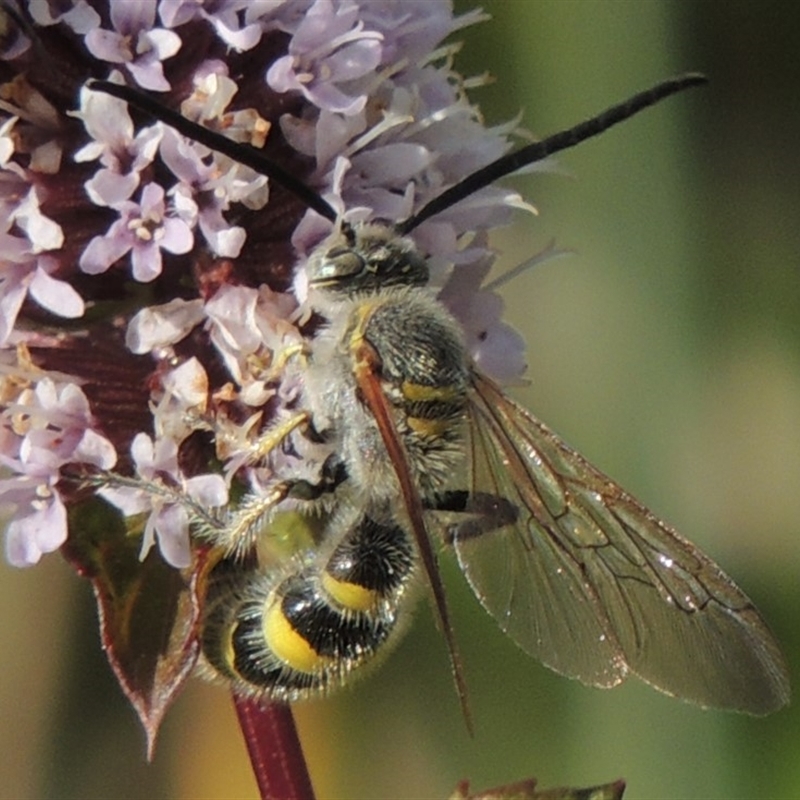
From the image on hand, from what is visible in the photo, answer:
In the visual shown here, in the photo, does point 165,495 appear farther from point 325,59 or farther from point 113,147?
point 325,59

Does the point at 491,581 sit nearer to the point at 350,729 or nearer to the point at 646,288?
the point at 350,729

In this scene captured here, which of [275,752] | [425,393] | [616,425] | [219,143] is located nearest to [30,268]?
[219,143]

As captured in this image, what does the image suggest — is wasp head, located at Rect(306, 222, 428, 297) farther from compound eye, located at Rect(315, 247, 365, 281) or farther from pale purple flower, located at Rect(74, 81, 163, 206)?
pale purple flower, located at Rect(74, 81, 163, 206)

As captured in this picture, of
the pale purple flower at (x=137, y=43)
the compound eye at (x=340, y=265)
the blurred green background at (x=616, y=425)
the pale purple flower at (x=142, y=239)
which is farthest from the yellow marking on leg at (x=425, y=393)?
the blurred green background at (x=616, y=425)

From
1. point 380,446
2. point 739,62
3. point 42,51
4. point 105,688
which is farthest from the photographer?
point 739,62

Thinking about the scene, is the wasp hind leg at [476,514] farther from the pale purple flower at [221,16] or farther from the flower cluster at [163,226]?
the pale purple flower at [221,16]

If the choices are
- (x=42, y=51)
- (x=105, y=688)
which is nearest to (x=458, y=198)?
(x=42, y=51)

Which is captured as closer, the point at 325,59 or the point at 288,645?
the point at 288,645

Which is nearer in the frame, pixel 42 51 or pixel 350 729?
pixel 42 51
